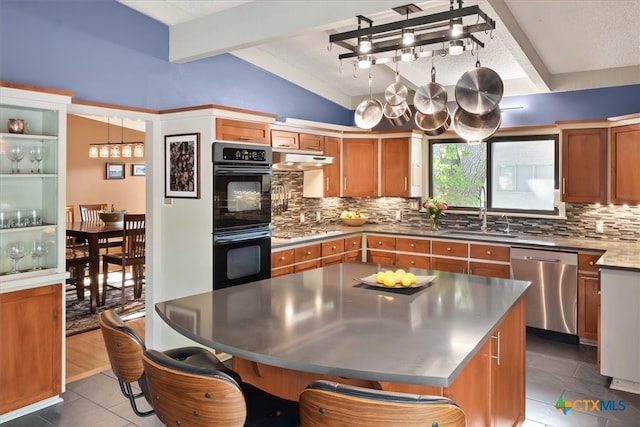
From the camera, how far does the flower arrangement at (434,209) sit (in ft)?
18.9

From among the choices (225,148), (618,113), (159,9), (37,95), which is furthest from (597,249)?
(37,95)

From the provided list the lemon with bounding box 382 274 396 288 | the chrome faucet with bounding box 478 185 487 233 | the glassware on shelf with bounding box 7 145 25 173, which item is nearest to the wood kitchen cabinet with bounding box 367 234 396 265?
the chrome faucet with bounding box 478 185 487 233

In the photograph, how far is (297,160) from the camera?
16.3ft

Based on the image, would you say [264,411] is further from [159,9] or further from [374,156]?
[374,156]

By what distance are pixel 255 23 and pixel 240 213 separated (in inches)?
62.2

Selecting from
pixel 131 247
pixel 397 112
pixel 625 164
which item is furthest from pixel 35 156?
pixel 625 164

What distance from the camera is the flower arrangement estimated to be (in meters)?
5.75

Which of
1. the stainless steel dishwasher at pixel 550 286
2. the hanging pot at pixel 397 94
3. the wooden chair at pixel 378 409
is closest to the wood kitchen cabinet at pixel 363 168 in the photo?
the stainless steel dishwasher at pixel 550 286

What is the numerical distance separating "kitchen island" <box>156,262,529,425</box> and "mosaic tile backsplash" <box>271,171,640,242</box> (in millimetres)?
2751

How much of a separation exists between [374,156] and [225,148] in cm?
266

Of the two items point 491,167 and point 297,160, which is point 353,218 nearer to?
point 297,160

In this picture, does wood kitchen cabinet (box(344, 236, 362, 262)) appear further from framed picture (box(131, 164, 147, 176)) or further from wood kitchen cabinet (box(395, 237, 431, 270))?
framed picture (box(131, 164, 147, 176))

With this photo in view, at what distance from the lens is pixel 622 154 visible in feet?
14.4

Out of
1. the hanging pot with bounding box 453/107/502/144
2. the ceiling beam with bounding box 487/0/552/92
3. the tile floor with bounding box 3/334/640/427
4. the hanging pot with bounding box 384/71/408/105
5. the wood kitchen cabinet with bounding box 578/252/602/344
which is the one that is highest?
the ceiling beam with bounding box 487/0/552/92
